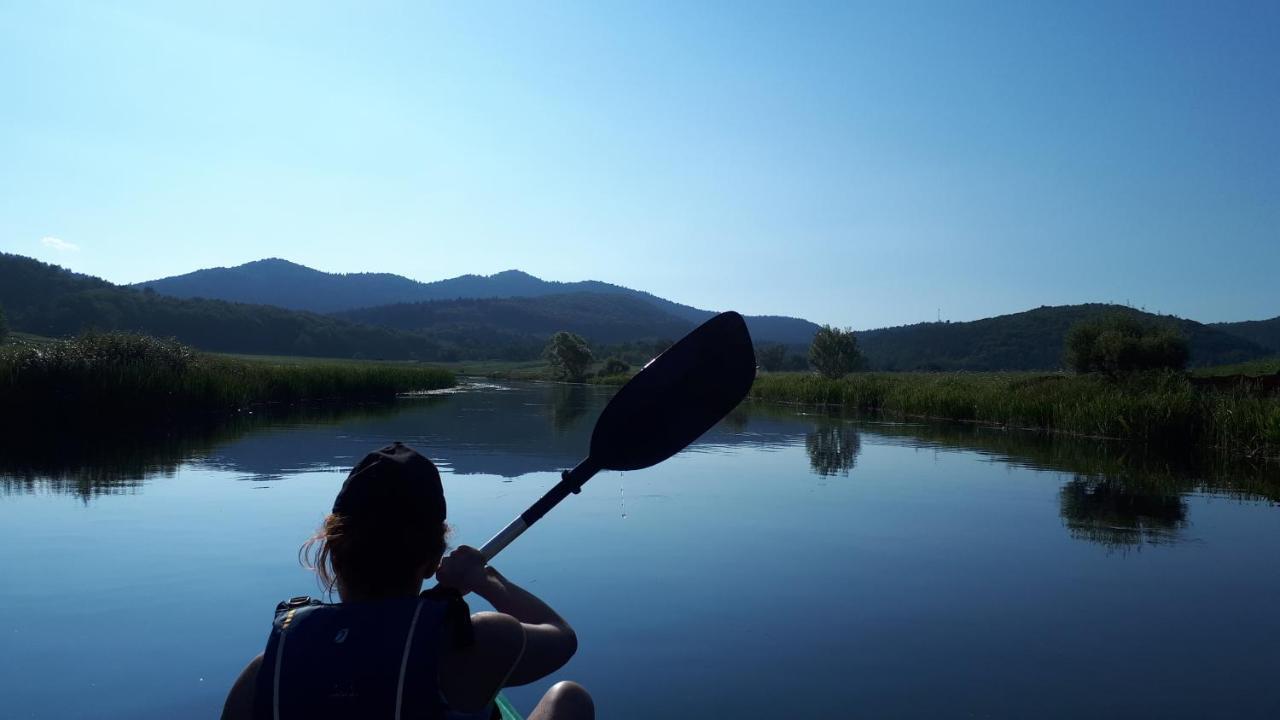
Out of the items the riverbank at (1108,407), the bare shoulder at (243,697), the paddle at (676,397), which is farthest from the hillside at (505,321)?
the bare shoulder at (243,697)

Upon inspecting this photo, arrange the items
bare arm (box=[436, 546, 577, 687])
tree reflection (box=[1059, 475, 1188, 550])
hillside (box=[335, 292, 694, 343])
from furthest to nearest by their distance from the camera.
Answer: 1. hillside (box=[335, 292, 694, 343])
2. tree reflection (box=[1059, 475, 1188, 550])
3. bare arm (box=[436, 546, 577, 687])

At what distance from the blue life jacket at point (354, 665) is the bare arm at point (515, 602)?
13.7 inches

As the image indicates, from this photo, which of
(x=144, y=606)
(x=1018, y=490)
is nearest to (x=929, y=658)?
(x=144, y=606)

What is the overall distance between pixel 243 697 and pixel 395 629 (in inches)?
14.7

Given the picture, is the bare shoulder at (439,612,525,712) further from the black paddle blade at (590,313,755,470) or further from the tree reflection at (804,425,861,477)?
the tree reflection at (804,425,861,477)

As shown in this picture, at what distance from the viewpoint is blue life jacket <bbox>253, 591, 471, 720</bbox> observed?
1.68m

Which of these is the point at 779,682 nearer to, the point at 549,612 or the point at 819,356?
the point at 549,612

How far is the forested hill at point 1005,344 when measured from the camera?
9575 cm

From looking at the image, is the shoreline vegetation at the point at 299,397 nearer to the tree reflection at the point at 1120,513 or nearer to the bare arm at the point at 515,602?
the tree reflection at the point at 1120,513

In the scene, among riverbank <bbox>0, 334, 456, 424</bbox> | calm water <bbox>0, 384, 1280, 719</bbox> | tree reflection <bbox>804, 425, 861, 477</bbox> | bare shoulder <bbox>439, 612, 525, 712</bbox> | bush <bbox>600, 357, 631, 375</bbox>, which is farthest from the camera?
bush <bbox>600, 357, 631, 375</bbox>

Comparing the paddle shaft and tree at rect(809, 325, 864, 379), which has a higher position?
tree at rect(809, 325, 864, 379)

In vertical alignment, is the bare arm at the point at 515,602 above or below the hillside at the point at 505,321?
below

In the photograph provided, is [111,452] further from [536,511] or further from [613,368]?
[613,368]

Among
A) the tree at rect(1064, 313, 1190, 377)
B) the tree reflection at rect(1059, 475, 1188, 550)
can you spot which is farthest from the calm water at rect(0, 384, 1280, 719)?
the tree at rect(1064, 313, 1190, 377)
